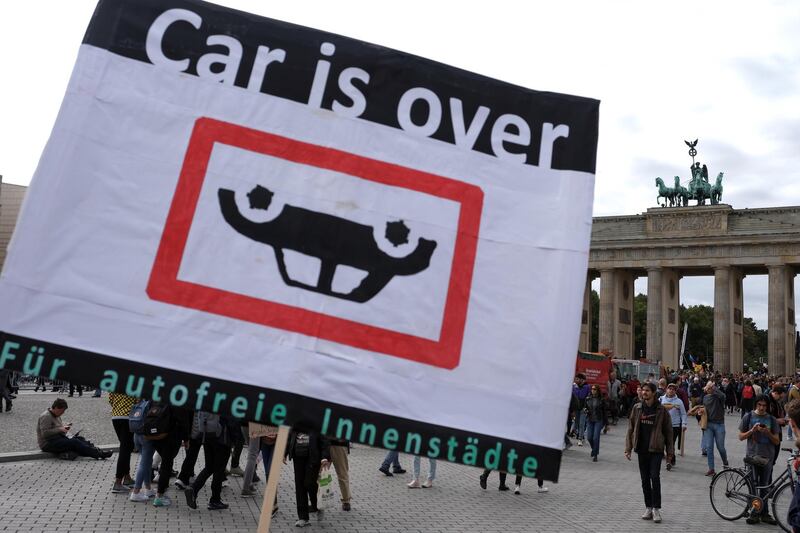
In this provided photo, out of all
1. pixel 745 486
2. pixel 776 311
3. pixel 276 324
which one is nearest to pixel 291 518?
pixel 745 486

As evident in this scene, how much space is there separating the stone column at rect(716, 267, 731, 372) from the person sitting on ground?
5911 centimetres

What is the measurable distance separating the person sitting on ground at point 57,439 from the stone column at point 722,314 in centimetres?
5911

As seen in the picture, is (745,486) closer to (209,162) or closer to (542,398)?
(542,398)

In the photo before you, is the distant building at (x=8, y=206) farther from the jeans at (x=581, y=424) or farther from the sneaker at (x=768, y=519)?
the sneaker at (x=768, y=519)

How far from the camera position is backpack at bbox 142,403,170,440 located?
8.94 metres

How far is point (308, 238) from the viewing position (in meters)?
3.22

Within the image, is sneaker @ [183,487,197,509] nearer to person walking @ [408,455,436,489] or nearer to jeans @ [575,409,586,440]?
person walking @ [408,455,436,489]

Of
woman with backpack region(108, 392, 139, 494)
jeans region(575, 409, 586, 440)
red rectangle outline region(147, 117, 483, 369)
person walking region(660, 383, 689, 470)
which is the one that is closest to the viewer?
red rectangle outline region(147, 117, 483, 369)

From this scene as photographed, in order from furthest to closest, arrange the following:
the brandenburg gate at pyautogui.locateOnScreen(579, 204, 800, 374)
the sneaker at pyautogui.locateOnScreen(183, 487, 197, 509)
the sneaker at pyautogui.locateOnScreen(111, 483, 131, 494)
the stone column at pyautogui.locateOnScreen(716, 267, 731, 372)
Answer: the stone column at pyautogui.locateOnScreen(716, 267, 731, 372) → the brandenburg gate at pyautogui.locateOnScreen(579, 204, 800, 374) → the sneaker at pyautogui.locateOnScreen(111, 483, 131, 494) → the sneaker at pyautogui.locateOnScreen(183, 487, 197, 509)

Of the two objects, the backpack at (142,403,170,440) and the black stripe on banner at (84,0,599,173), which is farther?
the backpack at (142,403,170,440)

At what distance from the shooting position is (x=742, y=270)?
67.3m

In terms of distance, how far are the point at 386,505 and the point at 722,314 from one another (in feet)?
198

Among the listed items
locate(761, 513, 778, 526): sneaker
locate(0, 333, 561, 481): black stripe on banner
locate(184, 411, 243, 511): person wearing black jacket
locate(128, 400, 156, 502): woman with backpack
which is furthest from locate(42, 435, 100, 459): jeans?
locate(0, 333, 561, 481): black stripe on banner

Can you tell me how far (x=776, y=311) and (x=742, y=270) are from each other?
6.36 metres
